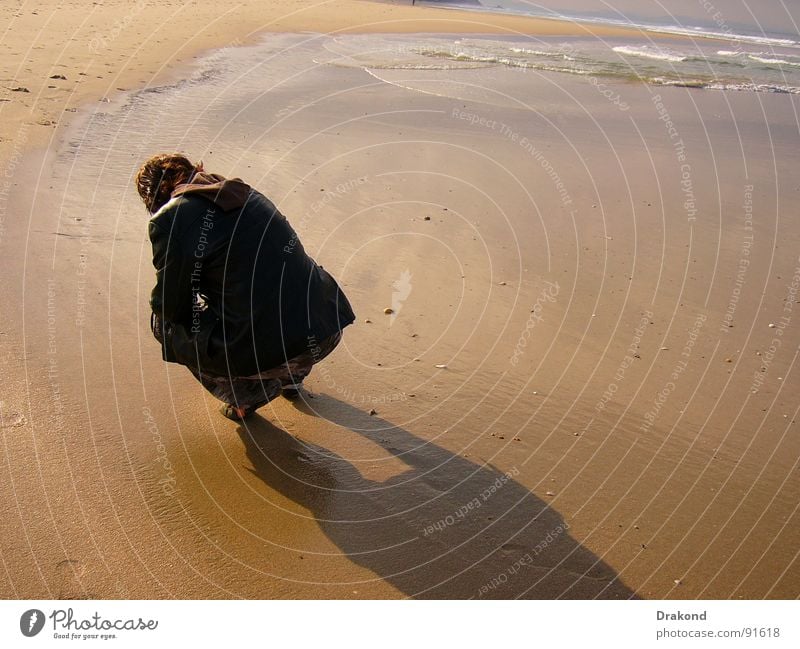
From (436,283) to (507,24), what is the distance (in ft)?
69.2

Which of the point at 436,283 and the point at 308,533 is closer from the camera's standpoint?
the point at 308,533

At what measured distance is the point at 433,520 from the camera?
453 cm

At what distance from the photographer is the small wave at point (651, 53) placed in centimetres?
2084

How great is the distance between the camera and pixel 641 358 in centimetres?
625

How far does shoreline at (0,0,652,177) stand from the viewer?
35.4 ft

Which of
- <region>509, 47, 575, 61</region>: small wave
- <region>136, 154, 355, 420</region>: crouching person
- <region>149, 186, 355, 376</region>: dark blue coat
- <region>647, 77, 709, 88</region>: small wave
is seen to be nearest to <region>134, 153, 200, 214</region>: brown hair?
<region>136, 154, 355, 420</region>: crouching person

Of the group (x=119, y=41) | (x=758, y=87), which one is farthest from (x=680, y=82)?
(x=119, y=41)

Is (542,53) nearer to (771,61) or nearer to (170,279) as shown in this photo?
(771,61)

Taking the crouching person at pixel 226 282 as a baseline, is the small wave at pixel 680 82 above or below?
above

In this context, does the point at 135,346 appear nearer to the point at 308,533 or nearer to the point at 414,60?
the point at 308,533

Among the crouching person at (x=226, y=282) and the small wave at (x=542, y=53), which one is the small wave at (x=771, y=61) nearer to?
the small wave at (x=542, y=53)

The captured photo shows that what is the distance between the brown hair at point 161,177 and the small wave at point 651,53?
18297mm

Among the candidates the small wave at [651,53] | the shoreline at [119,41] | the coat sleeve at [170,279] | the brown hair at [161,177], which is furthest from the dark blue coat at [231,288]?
the small wave at [651,53]

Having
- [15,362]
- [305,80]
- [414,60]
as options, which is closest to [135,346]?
[15,362]
